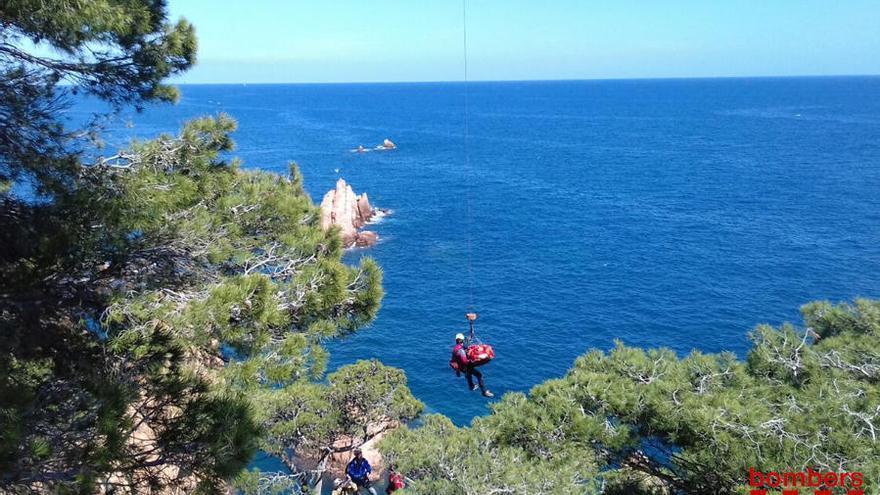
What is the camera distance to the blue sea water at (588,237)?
94.2ft

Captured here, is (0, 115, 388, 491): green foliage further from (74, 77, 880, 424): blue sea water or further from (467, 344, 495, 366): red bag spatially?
(467, 344, 495, 366): red bag

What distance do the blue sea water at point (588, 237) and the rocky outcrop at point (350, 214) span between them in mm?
1208

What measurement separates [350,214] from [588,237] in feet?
59.9

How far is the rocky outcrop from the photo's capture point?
41.6m

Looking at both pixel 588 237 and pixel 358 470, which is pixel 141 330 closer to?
pixel 358 470

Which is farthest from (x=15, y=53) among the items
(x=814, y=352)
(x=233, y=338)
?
(x=814, y=352)

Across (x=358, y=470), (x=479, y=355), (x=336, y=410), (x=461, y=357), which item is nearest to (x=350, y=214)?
(x=336, y=410)

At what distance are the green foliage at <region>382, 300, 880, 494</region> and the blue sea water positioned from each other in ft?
20.6

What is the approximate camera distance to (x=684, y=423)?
Answer: 295 inches

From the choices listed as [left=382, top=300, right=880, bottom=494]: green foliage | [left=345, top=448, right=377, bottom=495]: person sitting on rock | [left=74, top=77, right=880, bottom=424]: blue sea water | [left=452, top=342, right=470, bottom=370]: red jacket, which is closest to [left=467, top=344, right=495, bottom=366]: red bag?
[left=452, top=342, right=470, bottom=370]: red jacket

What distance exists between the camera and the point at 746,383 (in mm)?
8625

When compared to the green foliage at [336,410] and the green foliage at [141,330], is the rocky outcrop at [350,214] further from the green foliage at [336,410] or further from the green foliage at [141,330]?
the green foliage at [141,330]

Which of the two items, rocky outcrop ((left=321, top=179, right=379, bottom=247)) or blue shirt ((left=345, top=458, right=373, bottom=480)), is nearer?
blue shirt ((left=345, top=458, right=373, bottom=480))

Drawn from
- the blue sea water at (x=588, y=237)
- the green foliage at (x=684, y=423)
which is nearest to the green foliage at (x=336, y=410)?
the green foliage at (x=684, y=423)
